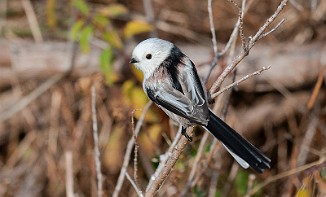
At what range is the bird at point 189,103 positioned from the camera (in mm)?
2258

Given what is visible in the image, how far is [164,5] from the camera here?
15.7 feet

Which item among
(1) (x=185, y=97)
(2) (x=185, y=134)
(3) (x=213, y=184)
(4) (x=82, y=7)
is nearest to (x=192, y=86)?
(1) (x=185, y=97)

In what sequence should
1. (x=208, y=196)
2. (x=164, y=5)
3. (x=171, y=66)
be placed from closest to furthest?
1. (x=171, y=66)
2. (x=208, y=196)
3. (x=164, y=5)

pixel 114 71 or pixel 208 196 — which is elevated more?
pixel 114 71

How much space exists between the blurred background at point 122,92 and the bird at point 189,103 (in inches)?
46.8

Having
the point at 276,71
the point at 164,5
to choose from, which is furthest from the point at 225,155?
the point at 164,5

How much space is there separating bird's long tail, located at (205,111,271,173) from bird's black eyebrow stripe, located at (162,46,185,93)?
174 millimetres

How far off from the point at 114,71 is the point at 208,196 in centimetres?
107

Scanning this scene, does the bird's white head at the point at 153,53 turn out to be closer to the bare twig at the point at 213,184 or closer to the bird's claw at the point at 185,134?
the bird's claw at the point at 185,134

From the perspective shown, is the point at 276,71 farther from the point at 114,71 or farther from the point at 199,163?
the point at 199,163

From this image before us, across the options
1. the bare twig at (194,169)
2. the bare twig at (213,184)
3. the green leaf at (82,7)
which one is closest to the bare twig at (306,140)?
the bare twig at (213,184)

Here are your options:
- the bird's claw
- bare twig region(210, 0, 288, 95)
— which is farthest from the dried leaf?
bare twig region(210, 0, 288, 95)

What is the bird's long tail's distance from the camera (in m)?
2.29

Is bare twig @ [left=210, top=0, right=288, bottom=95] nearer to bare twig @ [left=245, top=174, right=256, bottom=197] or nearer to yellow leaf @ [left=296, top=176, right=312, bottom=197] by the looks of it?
yellow leaf @ [left=296, top=176, right=312, bottom=197]
